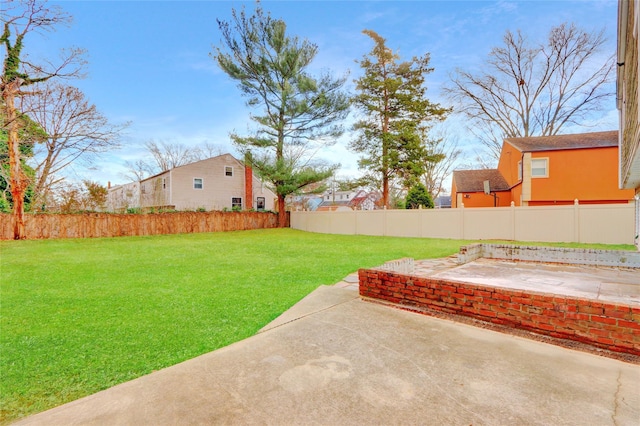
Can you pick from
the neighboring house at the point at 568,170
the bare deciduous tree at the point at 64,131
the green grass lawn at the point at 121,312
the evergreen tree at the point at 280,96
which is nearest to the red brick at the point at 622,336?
the green grass lawn at the point at 121,312

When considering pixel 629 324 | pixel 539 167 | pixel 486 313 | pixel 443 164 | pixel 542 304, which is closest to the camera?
pixel 629 324

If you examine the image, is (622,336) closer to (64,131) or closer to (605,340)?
(605,340)

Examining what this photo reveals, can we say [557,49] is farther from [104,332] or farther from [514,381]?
[104,332]

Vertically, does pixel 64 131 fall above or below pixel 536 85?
below

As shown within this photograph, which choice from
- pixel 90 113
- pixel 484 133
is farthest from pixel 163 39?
pixel 484 133

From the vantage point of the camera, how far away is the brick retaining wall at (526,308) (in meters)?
2.60

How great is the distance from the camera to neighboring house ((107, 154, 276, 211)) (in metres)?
22.1

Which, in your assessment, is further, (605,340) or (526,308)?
(526,308)

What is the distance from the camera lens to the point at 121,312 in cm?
389

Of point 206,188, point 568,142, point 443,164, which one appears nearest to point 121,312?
point 568,142

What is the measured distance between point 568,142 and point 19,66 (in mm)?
23505

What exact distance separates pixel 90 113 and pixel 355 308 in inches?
651

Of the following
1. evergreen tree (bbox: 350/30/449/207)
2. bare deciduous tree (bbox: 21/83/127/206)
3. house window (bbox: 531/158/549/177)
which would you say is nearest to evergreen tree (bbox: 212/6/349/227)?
evergreen tree (bbox: 350/30/449/207)

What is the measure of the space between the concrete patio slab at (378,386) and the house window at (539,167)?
48.9ft
